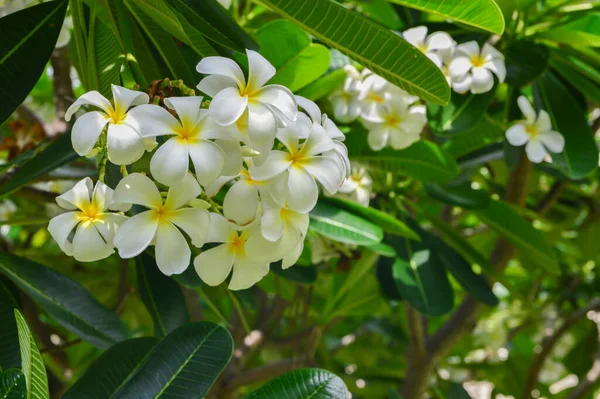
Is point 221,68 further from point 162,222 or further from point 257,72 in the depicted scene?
point 162,222

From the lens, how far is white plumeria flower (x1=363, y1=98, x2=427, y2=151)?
1124 mm

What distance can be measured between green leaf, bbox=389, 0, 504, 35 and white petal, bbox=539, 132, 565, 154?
459mm

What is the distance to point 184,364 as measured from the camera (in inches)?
30.8

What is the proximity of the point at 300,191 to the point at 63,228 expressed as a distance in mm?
215

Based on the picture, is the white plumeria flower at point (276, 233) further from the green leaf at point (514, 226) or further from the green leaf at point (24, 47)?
the green leaf at point (514, 226)

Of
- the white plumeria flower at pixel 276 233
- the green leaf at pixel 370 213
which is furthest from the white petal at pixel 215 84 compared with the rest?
the green leaf at pixel 370 213

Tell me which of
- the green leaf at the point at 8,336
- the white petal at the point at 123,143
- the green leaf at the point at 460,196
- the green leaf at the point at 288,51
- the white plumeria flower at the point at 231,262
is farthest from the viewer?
the green leaf at the point at 460,196

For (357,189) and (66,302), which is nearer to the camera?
(66,302)

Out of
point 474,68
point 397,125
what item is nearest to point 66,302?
point 397,125

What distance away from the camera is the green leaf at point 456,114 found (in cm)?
115

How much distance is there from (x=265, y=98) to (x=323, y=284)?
1295mm

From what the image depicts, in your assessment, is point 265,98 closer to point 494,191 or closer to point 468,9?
point 468,9

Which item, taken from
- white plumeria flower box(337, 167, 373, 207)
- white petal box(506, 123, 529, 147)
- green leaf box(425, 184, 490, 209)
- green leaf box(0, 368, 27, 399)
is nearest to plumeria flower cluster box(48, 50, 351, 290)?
green leaf box(0, 368, 27, 399)

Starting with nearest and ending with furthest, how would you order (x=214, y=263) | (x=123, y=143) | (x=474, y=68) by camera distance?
(x=123, y=143) → (x=214, y=263) → (x=474, y=68)
